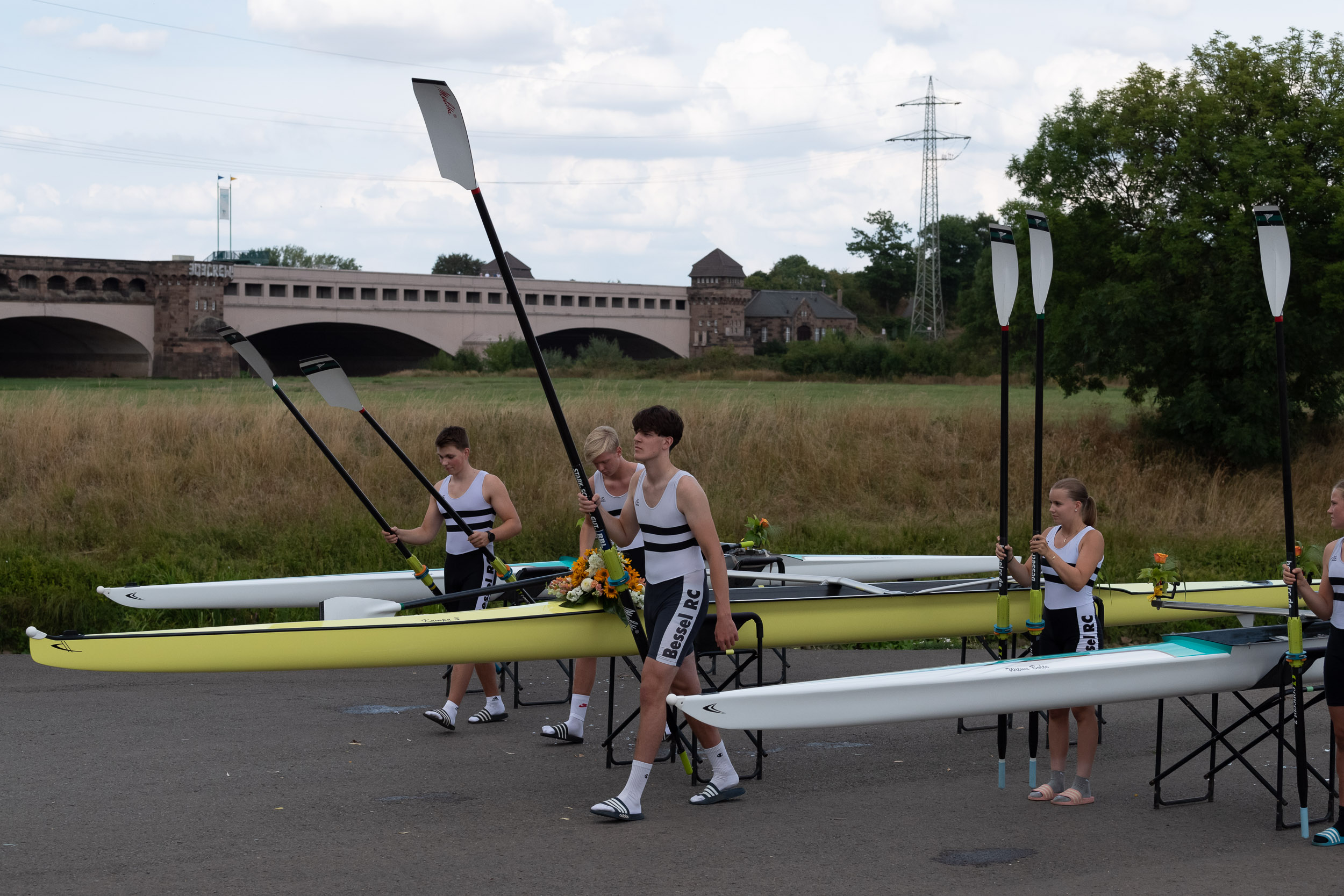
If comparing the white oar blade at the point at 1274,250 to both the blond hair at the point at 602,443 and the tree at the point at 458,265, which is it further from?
the tree at the point at 458,265

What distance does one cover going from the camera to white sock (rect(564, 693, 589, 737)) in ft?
21.7

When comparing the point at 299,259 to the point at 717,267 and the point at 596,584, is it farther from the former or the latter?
the point at 596,584

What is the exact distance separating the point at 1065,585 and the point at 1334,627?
3.80ft

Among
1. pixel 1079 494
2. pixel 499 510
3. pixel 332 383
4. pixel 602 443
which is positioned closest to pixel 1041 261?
pixel 1079 494

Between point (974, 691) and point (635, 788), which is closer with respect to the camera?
point (635, 788)

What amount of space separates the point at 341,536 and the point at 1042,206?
11.0 metres

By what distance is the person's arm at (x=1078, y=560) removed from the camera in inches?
217

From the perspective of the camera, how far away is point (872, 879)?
446 centimetres

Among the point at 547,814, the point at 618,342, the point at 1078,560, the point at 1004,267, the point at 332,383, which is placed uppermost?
the point at 618,342

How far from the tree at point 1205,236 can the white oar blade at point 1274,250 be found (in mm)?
11000

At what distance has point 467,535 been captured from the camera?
7.09 metres

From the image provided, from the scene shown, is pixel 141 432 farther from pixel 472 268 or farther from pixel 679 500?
pixel 472 268

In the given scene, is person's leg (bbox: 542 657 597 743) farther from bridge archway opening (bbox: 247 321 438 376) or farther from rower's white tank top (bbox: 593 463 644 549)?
bridge archway opening (bbox: 247 321 438 376)

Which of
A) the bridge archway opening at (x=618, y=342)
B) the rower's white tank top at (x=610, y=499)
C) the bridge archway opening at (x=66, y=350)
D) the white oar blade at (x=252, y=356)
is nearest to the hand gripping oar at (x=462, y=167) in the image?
the rower's white tank top at (x=610, y=499)
